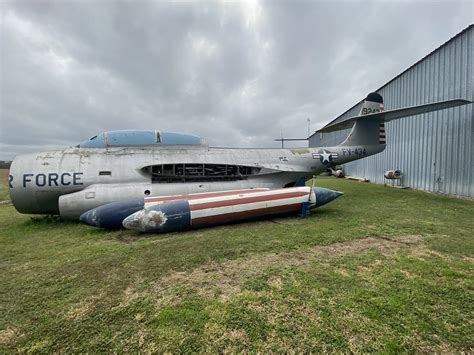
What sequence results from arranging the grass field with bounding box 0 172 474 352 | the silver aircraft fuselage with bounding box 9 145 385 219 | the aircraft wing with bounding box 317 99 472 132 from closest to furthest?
the grass field with bounding box 0 172 474 352 < the silver aircraft fuselage with bounding box 9 145 385 219 < the aircraft wing with bounding box 317 99 472 132

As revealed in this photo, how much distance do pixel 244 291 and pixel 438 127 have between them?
14.2 meters

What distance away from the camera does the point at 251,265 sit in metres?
3.73

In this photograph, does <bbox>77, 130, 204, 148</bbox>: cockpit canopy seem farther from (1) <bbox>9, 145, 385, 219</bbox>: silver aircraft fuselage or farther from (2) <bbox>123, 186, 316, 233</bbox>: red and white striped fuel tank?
(2) <bbox>123, 186, 316, 233</bbox>: red and white striped fuel tank

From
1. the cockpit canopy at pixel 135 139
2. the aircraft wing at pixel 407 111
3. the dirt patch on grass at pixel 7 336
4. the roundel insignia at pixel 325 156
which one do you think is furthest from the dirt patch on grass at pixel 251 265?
the aircraft wing at pixel 407 111

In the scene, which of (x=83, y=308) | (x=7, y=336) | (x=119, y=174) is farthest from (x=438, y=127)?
(x=7, y=336)

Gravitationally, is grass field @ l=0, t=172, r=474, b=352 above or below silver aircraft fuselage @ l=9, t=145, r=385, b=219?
below

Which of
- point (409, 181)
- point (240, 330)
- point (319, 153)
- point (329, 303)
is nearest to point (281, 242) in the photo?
point (329, 303)

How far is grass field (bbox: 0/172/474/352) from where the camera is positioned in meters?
2.18

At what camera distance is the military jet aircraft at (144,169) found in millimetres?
6789

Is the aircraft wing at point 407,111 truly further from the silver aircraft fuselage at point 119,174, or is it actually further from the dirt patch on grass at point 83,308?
the dirt patch on grass at point 83,308

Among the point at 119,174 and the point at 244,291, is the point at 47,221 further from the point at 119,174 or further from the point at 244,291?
the point at 244,291

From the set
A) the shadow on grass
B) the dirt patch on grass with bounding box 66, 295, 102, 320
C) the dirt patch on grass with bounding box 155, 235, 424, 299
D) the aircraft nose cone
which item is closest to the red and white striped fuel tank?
the aircraft nose cone

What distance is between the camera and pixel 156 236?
5.48 meters

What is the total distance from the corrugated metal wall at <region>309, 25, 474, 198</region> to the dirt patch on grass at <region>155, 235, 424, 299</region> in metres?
8.94
